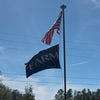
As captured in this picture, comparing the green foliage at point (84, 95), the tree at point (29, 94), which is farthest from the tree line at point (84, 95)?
the tree at point (29, 94)

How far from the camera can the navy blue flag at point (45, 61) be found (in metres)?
10.5

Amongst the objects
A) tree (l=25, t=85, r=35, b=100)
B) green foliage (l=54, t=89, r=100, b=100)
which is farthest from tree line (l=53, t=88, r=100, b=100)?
tree (l=25, t=85, r=35, b=100)

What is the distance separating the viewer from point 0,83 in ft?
130

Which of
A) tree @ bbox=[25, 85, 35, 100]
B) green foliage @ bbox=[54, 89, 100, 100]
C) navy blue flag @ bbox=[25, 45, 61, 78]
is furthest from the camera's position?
green foliage @ bbox=[54, 89, 100, 100]

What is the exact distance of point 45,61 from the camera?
10703mm

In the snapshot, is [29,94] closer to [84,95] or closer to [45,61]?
[45,61]

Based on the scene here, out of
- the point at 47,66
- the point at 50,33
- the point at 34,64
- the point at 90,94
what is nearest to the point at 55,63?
the point at 47,66

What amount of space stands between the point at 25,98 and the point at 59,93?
260 ft

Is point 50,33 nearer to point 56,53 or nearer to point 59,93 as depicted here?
point 56,53

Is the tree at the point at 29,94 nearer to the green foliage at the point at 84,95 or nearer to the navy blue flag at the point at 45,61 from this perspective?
the navy blue flag at the point at 45,61

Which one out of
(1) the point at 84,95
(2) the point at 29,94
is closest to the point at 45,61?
(2) the point at 29,94

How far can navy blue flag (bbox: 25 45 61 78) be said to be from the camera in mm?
10469

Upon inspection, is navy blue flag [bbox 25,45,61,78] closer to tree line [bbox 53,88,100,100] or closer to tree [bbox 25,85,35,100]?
tree [bbox 25,85,35,100]

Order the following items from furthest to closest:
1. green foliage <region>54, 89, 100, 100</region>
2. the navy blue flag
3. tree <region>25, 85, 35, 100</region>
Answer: green foliage <region>54, 89, 100, 100</region>
tree <region>25, 85, 35, 100</region>
the navy blue flag
